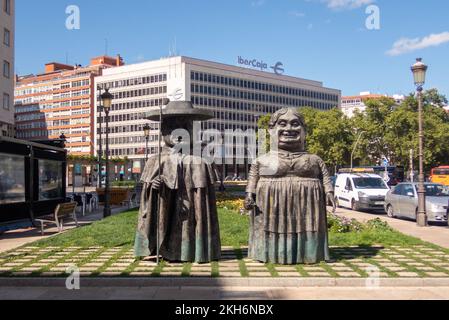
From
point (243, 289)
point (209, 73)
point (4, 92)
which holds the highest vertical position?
point (209, 73)

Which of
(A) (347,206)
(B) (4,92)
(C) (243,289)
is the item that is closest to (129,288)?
(C) (243,289)

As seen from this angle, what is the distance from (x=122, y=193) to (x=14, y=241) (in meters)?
13.3

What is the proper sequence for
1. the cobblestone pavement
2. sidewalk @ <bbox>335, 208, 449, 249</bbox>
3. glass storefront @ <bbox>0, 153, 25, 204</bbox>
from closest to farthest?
the cobblestone pavement < sidewalk @ <bbox>335, 208, 449, 249</bbox> < glass storefront @ <bbox>0, 153, 25, 204</bbox>

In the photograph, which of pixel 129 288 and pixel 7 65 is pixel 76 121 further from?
pixel 129 288

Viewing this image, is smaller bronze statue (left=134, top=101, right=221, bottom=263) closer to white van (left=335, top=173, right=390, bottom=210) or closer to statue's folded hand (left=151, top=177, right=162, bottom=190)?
statue's folded hand (left=151, top=177, right=162, bottom=190)

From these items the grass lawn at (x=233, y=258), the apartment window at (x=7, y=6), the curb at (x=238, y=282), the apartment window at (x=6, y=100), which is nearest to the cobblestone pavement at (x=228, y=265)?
the grass lawn at (x=233, y=258)

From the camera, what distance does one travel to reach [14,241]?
12695 mm

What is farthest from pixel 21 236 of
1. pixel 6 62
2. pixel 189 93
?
pixel 189 93

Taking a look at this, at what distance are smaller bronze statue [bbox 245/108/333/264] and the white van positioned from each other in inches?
543

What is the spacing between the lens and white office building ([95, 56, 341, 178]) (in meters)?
87.9

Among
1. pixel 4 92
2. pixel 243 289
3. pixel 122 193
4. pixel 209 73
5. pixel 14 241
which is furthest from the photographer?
pixel 209 73

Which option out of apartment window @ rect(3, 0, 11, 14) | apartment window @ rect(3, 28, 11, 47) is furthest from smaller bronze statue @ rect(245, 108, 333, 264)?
apartment window @ rect(3, 0, 11, 14)

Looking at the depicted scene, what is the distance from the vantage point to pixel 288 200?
28.9 feet

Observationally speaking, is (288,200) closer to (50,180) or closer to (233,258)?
(233,258)
